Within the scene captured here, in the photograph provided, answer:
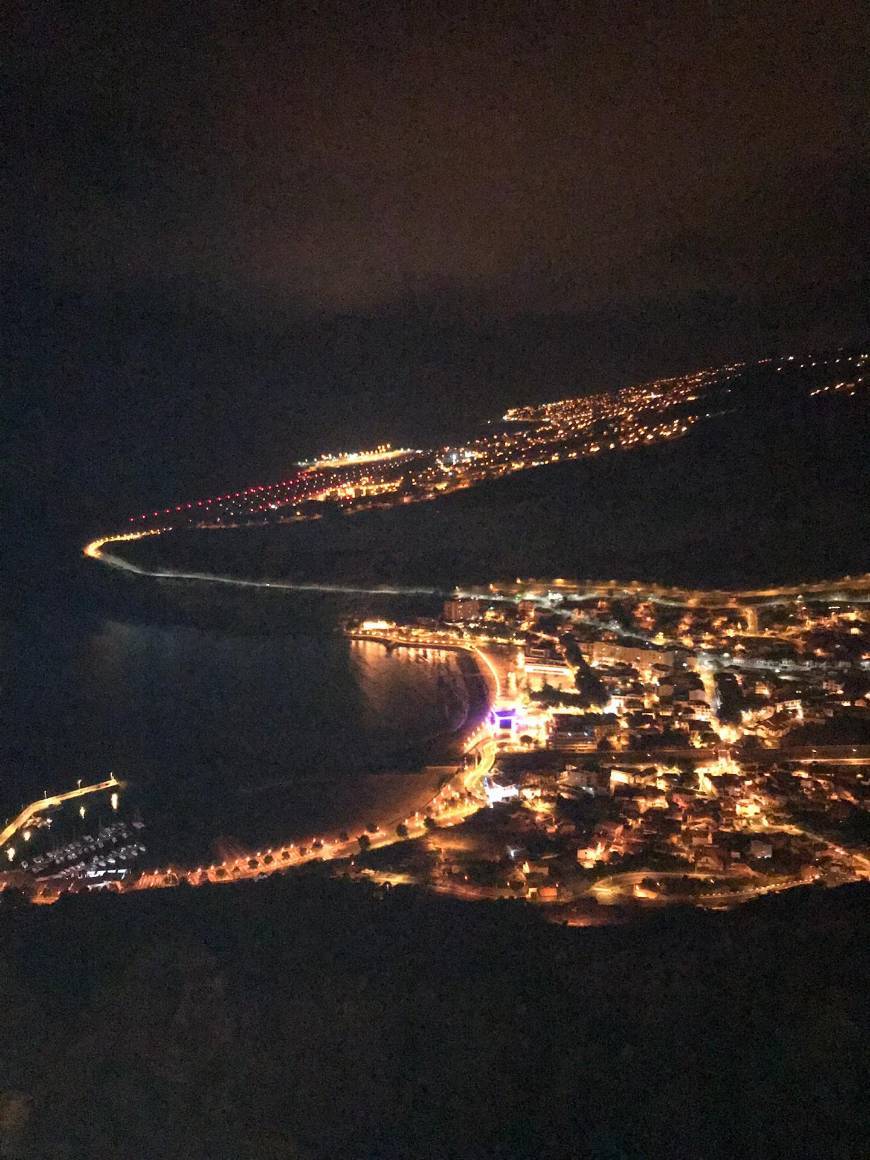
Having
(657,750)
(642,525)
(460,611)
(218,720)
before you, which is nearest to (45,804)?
(218,720)

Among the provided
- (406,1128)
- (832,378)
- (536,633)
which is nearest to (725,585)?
(536,633)

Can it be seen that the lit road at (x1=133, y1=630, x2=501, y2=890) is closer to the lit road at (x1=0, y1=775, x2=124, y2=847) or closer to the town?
the town

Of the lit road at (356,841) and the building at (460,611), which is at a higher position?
the building at (460,611)

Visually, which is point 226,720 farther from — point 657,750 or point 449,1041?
point 449,1041

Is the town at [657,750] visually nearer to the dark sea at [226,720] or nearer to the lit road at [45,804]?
the dark sea at [226,720]

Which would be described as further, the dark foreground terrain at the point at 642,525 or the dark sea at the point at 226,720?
the dark foreground terrain at the point at 642,525

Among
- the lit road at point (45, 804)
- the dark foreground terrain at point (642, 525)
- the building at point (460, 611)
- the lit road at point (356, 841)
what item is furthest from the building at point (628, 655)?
the lit road at point (45, 804)

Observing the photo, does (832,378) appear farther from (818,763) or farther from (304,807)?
(304,807)

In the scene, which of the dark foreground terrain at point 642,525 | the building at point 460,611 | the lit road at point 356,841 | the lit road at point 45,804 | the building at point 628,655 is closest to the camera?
the lit road at point 356,841
